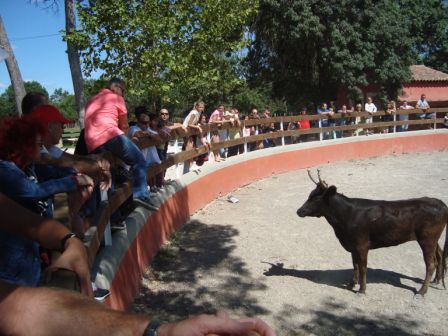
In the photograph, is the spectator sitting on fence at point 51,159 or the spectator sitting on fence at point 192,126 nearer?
the spectator sitting on fence at point 51,159

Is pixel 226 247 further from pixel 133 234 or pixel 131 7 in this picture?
pixel 131 7

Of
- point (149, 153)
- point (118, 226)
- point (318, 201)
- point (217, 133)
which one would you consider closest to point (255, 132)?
point (217, 133)

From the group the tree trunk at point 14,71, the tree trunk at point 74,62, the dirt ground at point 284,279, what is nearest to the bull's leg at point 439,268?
the dirt ground at point 284,279

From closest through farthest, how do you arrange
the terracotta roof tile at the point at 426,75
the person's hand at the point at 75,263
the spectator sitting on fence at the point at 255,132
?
the person's hand at the point at 75,263
the spectator sitting on fence at the point at 255,132
the terracotta roof tile at the point at 426,75

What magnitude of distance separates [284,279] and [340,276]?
2.22ft

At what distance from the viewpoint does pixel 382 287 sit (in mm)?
5000

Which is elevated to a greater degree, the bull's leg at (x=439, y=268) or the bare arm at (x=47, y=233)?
the bare arm at (x=47, y=233)

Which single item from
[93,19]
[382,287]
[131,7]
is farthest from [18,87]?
[382,287]

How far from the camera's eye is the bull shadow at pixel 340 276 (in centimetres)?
510

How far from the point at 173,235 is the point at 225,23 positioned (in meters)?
7.80

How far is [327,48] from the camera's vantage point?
24.8 metres

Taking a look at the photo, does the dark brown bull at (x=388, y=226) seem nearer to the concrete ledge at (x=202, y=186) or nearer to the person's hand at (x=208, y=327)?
the concrete ledge at (x=202, y=186)

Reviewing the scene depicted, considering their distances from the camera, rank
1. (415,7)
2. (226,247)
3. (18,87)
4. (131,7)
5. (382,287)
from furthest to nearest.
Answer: (415,7)
(131,7)
(18,87)
(226,247)
(382,287)

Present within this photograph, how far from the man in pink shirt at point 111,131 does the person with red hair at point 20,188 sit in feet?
7.70
